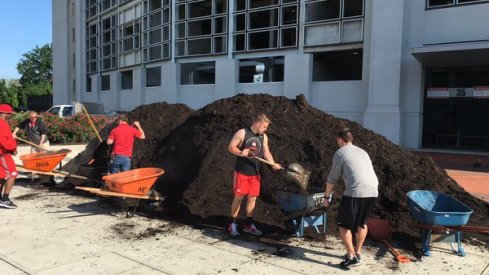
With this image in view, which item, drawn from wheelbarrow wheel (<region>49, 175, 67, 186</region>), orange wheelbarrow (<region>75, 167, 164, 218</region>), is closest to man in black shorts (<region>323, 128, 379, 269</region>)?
orange wheelbarrow (<region>75, 167, 164, 218</region>)

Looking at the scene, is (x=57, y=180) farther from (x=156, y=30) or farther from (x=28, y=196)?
(x=156, y=30)

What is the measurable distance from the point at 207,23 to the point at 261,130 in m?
21.2

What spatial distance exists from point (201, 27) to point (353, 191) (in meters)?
23.0

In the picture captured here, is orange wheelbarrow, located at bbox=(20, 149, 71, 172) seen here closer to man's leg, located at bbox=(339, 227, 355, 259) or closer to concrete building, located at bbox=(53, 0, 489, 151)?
man's leg, located at bbox=(339, 227, 355, 259)

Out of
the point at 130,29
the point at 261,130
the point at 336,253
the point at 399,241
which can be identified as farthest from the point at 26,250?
the point at 130,29

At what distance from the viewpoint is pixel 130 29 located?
32.3m

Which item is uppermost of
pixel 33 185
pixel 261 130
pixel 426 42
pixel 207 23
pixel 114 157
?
pixel 207 23

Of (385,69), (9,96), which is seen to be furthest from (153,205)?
(9,96)

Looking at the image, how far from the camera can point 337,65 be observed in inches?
907

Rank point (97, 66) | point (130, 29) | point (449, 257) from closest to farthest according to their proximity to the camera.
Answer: point (449, 257) < point (130, 29) < point (97, 66)

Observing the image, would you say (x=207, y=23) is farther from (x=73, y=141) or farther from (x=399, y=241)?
(x=399, y=241)

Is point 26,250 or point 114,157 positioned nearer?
point 26,250

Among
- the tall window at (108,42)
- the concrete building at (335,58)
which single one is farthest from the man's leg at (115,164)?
the tall window at (108,42)

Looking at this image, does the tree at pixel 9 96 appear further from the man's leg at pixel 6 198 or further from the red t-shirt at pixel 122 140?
the red t-shirt at pixel 122 140
